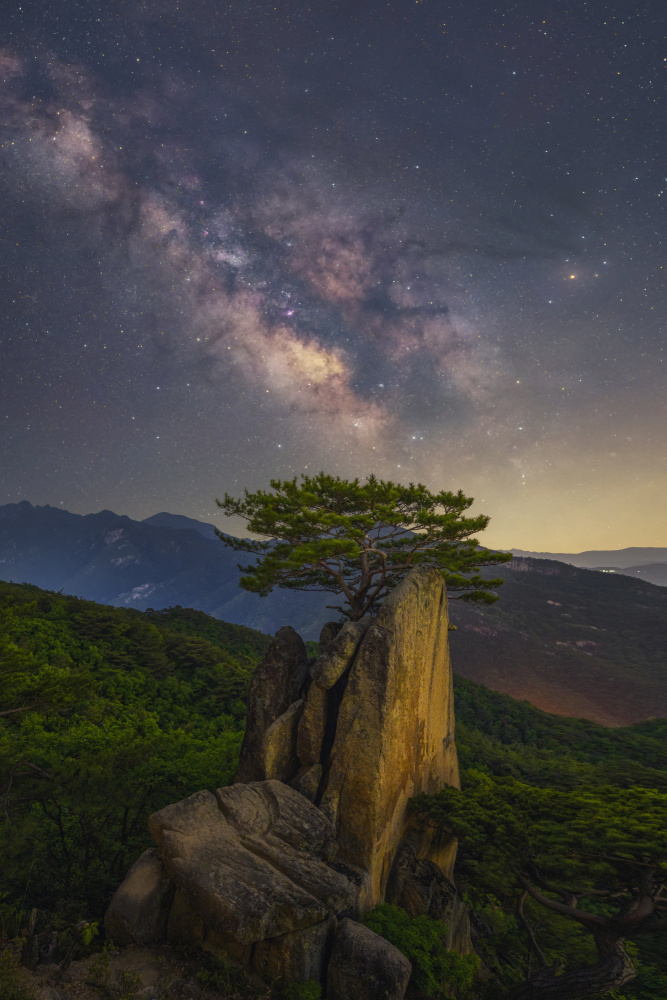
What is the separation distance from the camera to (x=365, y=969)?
9172mm

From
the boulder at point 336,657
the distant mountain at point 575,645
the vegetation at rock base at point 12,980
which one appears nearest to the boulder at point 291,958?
the vegetation at rock base at point 12,980

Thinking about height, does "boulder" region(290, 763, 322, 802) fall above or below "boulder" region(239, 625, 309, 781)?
below

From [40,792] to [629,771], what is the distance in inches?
933

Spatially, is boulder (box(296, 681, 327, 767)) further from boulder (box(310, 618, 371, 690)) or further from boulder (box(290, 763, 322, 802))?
boulder (box(310, 618, 371, 690))

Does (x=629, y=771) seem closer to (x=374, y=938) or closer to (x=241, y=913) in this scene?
(x=374, y=938)

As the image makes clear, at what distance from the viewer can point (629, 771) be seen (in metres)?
18.9

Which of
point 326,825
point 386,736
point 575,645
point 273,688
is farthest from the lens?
point 575,645

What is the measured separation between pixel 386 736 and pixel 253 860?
474 cm

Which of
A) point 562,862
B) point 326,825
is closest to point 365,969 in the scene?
point 326,825

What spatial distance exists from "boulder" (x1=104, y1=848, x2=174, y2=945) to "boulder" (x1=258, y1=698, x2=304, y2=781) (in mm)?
3841

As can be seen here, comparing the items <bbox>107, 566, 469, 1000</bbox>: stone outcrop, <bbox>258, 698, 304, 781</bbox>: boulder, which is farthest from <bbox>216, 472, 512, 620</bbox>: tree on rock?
<bbox>258, 698, 304, 781</bbox>: boulder

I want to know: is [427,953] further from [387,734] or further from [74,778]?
[74,778]

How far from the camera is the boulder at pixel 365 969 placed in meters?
8.94

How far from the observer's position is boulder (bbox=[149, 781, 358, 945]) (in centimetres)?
902
